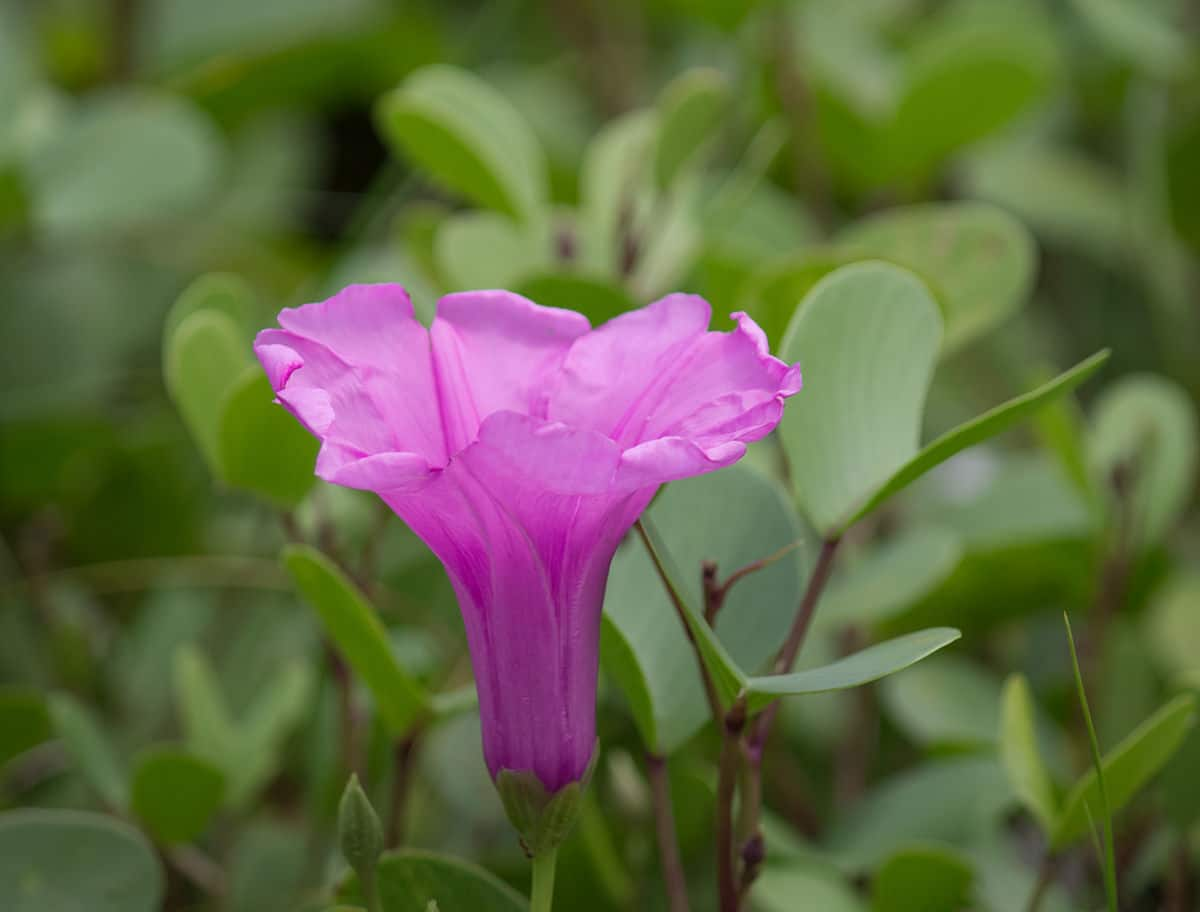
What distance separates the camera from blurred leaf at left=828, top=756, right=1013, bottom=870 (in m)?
0.53

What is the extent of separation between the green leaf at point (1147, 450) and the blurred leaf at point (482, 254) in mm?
272

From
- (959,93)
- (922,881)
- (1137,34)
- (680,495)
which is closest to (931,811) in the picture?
(922,881)

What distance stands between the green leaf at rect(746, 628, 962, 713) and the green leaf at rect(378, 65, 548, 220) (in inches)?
13.1

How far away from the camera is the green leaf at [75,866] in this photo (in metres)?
0.48

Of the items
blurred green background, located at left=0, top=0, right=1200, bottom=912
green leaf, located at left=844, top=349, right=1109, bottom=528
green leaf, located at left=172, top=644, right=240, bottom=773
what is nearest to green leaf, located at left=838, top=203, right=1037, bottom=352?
blurred green background, located at left=0, top=0, right=1200, bottom=912

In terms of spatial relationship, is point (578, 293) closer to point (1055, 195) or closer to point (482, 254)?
point (482, 254)

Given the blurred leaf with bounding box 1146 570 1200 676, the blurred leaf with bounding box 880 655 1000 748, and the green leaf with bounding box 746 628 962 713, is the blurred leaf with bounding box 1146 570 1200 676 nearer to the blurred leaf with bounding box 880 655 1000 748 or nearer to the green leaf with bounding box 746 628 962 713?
the blurred leaf with bounding box 880 655 1000 748

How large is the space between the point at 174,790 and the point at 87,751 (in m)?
0.06

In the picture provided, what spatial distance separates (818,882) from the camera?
495 mm

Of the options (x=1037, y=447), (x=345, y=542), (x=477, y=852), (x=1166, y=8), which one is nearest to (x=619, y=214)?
(x=345, y=542)

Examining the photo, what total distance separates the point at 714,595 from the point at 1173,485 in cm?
32

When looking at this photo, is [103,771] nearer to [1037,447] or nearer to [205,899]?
[205,899]

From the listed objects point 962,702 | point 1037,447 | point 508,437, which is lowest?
point 1037,447

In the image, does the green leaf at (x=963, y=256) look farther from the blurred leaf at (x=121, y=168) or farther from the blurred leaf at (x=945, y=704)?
the blurred leaf at (x=121, y=168)
